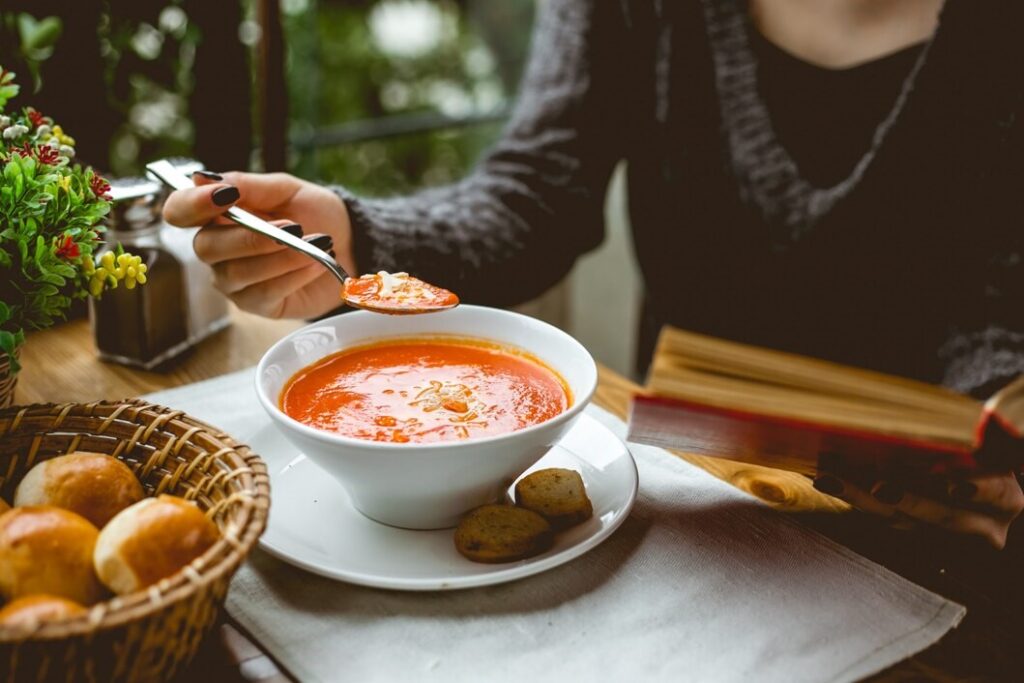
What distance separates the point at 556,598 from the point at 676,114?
1.24 metres

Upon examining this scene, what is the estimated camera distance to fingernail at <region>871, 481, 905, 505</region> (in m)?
0.97

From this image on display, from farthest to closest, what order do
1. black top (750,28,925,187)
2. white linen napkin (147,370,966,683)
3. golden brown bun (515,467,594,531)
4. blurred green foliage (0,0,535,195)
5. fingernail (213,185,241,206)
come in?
blurred green foliage (0,0,535,195)
black top (750,28,925,187)
fingernail (213,185,241,206)
golden brown bun (515,467,594,531)
white linen napkin (147,370,966,683)

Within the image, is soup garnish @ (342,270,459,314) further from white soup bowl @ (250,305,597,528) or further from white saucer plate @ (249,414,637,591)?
white saucer plate @ (249,414,637,591)

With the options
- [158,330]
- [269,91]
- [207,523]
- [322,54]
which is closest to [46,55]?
[269,91]

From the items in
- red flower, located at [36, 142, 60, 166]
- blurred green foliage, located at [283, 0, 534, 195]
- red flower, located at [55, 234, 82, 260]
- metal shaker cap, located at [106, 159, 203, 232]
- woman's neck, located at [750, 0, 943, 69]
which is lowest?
blurred green foliage, located at [283, 0, 534, 195]

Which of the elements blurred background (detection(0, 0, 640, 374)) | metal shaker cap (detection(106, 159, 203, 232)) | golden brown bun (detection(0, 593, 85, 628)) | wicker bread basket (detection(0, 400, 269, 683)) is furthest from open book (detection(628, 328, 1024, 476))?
blurred background (detection(0, 0, 640, 374))

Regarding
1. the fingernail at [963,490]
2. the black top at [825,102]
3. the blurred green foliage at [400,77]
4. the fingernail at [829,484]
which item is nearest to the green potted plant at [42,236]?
the fingernail at [829,484]

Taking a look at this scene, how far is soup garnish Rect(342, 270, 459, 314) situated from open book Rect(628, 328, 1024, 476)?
0.40 meters

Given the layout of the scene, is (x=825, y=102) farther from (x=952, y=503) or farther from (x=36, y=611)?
(x=36, y=611)

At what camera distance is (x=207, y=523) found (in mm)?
801

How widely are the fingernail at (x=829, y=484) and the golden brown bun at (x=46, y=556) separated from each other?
0.75m

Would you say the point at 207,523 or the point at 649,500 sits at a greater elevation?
the point at 207,523

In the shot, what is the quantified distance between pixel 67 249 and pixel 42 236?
29 mm

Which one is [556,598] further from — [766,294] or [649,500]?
[766,294]
